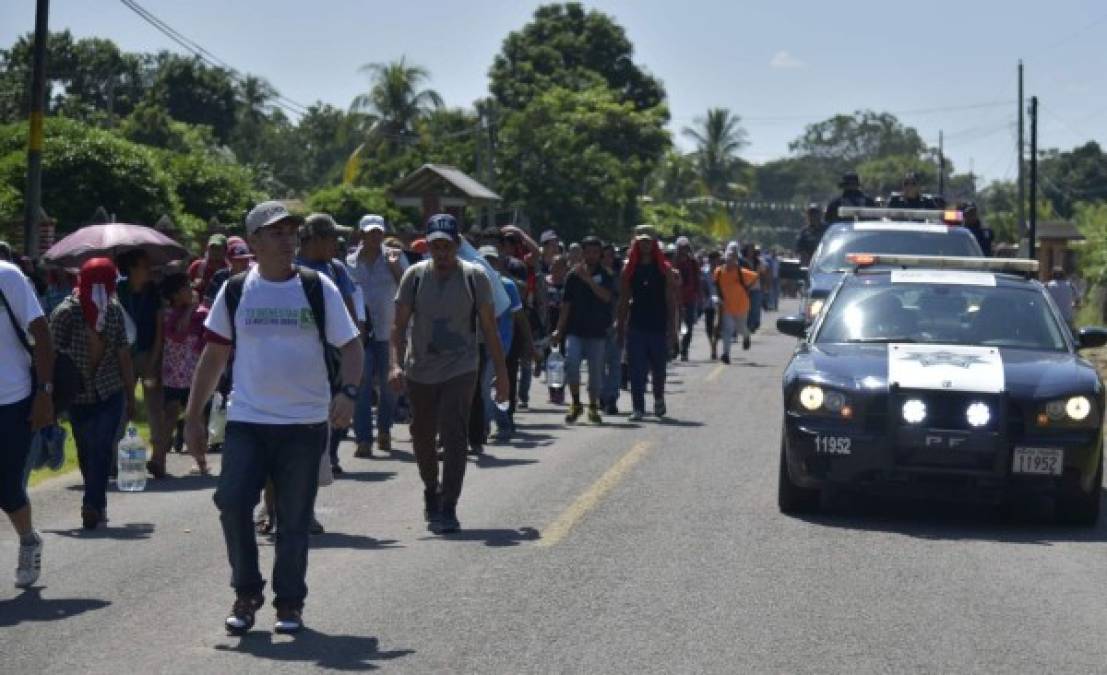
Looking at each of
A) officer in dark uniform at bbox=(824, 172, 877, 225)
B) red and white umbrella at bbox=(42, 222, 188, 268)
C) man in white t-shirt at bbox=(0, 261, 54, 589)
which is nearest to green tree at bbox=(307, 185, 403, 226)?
officer in dark uniform at bbox=(824, 172, 877, 225)

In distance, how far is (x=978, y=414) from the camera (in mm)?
12102

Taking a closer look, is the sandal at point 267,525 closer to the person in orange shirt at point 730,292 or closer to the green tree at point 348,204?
the person in orange shirt at point 730,292

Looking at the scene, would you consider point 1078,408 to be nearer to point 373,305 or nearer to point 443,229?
point 443,229

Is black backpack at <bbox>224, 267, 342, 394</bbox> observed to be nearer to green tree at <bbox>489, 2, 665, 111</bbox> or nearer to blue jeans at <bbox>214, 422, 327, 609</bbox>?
blue jeans at <bbox>214, 422, 327, 609</bbox>

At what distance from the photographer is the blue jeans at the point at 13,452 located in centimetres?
991

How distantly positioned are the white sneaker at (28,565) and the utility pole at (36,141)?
12.5 meters

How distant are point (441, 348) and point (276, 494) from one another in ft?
10.8

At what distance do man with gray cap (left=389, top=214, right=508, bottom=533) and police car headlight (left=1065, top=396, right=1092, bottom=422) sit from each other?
3378 millimetres

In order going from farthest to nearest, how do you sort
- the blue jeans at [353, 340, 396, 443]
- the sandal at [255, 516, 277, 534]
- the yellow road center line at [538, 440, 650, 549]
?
1. the blue jeans at [353, 340, 396, 443]
2. the sandal at [255, 516, 277, 534]
3. the yellow road center line at [538, 440, 650, 549]

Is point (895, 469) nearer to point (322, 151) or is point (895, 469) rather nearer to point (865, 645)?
point (865, 645)

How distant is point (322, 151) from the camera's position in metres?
126

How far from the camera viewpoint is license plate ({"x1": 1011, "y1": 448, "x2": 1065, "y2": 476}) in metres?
12.0

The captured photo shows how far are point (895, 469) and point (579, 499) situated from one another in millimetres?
2337

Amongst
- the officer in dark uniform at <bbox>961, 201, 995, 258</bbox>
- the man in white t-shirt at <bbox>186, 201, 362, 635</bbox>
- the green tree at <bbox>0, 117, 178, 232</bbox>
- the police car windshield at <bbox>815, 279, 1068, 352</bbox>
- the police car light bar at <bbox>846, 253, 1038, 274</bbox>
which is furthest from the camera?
the green tree at <bbox>0, 117, 178, 232</bbox>
